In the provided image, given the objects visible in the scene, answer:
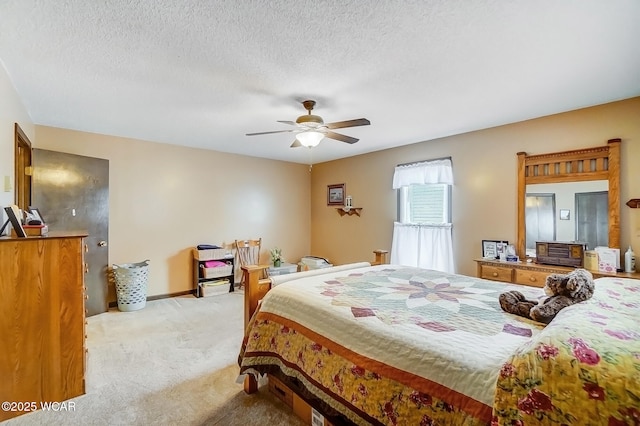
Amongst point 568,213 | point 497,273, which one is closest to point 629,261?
point 568,213

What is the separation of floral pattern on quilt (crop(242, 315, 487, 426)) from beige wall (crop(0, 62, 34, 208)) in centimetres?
219

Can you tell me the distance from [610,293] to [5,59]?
13.1 ft

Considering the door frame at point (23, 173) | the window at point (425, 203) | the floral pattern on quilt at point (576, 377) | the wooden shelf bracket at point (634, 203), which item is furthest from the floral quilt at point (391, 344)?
the door frame at point (23, 173)

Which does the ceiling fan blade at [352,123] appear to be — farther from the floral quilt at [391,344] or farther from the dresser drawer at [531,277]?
the dresser drawer at [531,277]

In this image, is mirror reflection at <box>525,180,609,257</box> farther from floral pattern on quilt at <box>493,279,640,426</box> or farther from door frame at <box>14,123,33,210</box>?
door frame at <box>14,123,33,210</box>

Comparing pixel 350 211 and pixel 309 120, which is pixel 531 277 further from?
pixel 350 211

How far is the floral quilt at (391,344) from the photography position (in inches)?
43.5

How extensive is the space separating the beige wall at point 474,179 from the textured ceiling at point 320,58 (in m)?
0.23

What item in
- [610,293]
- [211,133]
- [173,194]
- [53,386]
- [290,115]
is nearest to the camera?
[610,293]

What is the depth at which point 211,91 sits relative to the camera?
2.60 metres

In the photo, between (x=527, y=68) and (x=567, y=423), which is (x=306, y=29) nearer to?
(x=527, y=68)

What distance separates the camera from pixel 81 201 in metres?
3.68

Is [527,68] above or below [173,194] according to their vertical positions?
above

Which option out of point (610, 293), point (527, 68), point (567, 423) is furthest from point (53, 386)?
point (527, 68)
